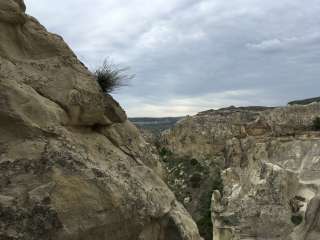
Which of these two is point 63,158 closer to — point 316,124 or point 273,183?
point 273,183

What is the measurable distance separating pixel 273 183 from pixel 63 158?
1303 centimetres

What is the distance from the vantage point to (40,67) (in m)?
5.54

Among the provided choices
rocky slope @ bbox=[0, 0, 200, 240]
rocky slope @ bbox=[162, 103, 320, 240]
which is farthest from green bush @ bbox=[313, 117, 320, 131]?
rocky slope @ bbox=[0, 0, 200, 240]

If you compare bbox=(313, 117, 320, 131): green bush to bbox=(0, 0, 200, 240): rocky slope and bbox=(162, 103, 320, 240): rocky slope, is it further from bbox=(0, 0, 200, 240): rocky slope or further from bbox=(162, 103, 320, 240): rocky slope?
bbox=(0, 0, 200, 240): rocky slope

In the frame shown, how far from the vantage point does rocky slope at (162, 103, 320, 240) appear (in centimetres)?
1586

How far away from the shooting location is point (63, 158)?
4.94 m

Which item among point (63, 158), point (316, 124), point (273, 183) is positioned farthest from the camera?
point (316, 124)

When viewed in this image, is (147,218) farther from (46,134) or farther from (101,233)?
(46,134)

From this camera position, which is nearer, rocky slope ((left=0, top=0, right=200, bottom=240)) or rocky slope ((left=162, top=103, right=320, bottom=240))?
rocky slope ((left=0, top=0, right=200, bottom=240))

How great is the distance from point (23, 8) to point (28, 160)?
196cm

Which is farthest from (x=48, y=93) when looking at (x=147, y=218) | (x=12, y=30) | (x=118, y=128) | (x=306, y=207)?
(x=306, y=207)

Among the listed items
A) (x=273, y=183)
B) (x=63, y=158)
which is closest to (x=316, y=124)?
(x=273, y=183)

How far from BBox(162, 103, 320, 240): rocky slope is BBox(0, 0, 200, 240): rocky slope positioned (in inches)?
375

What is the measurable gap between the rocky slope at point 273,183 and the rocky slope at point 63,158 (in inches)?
375
